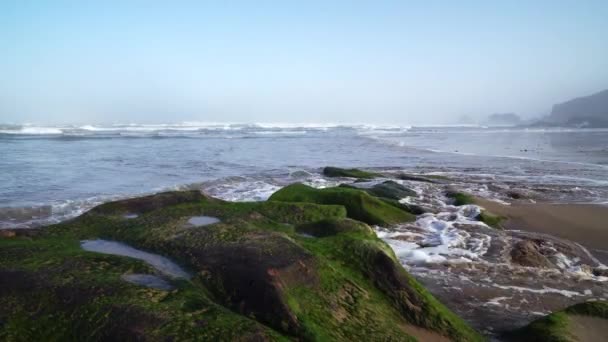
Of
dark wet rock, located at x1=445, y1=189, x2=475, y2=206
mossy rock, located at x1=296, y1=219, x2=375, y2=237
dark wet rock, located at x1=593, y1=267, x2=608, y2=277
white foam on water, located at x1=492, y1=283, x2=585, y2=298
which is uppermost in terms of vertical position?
mossy rock, located at x1=296, y1=219, x2=375, y2=237

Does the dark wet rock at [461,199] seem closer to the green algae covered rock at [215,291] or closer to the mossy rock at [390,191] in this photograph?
the mossy rock at [390,191]

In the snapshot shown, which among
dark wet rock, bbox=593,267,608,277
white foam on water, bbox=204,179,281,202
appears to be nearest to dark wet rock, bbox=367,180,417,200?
white foam on water, bbox=204,179,281,202

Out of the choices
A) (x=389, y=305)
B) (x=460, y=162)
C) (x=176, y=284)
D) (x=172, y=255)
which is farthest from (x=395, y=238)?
(x=460, y=162)

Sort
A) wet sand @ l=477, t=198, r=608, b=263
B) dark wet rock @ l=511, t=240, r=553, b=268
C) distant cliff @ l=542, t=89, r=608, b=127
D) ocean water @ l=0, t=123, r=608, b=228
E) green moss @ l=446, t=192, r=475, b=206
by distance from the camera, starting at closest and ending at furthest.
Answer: dark wet rock @ l=511, t=240, r=553, b=268
wet sand @ l=477, t=198, r=608, b=263
green moss @ l=446, t=192, r=475, b=206
ocean water @ l=0, t=123, r=608, b=228
distant cliff @ l=542, t=89, r=608, b=127

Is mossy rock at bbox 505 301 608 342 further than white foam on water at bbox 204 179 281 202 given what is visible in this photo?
No

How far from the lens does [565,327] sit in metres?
5.03

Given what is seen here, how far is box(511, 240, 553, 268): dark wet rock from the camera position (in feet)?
26.8

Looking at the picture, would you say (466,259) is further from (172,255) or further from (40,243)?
(40,243)

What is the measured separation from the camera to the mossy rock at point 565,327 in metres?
4.89

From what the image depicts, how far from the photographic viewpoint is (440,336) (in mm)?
4711

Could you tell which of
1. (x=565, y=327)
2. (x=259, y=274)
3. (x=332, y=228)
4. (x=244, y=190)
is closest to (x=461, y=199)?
(x=332, y=228)

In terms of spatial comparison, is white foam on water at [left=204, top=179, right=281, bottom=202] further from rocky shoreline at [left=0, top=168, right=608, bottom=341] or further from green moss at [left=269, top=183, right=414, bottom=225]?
rocky shoreline at [left=0, top=168, right=608, bottom=341]

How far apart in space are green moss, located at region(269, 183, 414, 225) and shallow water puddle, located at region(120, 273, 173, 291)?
6.50 m

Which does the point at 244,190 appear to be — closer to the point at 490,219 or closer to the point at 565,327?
the point at 490,219
